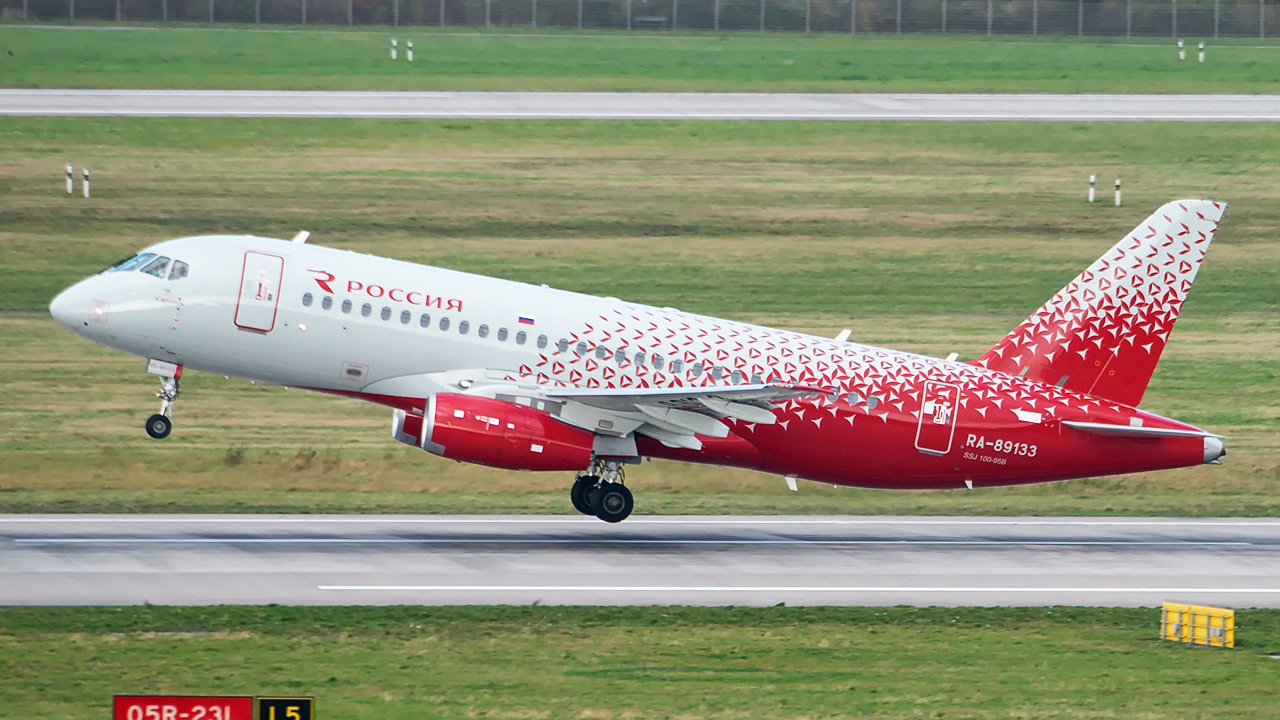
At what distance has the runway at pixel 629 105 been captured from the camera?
7281 centimetres

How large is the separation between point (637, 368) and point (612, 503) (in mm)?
2848

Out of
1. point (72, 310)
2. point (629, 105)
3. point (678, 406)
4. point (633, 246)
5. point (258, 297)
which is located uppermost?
point (629, 105)

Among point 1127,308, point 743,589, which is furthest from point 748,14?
point 743,589

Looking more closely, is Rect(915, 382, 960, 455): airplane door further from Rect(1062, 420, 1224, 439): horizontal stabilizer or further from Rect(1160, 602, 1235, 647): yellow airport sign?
Rect(1160, 602, 1235, 647): yellow airport sign

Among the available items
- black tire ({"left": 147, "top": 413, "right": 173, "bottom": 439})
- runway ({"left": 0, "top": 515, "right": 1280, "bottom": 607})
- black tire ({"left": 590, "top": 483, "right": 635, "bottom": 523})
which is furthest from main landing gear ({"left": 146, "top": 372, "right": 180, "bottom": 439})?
Answer: black tire ({"left": 590, "top": 483, "right": 635, "bottom": 523})

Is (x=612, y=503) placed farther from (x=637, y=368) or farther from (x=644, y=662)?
(x=644, y=662)

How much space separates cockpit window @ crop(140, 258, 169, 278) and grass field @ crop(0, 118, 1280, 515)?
5977mm

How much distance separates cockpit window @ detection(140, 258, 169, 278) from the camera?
33.9 meters

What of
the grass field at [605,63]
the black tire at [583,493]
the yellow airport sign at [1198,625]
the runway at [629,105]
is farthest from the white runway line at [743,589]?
the grass field at [605,63]

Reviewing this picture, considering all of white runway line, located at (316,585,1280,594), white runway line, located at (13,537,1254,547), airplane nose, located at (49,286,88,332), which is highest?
airplane nose, located at (49,286,88,332)

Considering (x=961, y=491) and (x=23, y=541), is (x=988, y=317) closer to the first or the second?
(x=961, y=491)

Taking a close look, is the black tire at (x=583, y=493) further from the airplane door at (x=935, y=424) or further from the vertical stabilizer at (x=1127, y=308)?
the vertical stabilizer at (x=1127, y=308)

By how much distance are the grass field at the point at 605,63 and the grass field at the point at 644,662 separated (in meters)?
54.0

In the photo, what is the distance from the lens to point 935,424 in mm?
35500
